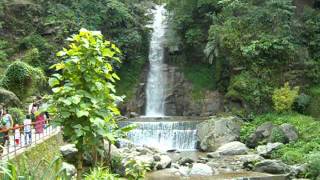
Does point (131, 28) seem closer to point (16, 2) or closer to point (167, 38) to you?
point (167, 38)

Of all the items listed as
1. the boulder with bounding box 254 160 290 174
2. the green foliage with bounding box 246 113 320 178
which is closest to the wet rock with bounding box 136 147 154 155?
the boulder with bounding box 254 160 290 174

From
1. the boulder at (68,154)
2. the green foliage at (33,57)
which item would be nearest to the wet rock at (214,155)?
the boulder at (68,154)

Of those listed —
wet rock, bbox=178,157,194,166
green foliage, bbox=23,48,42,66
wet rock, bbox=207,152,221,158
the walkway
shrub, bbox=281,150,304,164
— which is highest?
green foliage, bbox=23,48,42,66

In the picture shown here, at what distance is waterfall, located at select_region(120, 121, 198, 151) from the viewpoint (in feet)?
79.8

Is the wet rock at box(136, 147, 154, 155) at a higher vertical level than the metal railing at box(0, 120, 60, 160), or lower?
lower

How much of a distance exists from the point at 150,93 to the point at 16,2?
11424 millimetres

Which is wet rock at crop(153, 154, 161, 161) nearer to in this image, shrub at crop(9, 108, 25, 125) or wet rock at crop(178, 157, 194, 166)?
wet rock at crop(178, 157, 194, 166)

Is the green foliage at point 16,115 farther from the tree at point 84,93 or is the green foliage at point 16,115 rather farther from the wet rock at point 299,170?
the tree at point 84,93

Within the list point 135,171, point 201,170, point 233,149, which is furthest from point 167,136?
point 135,171

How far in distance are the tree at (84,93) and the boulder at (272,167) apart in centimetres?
1303

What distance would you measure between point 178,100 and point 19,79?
16.3 m

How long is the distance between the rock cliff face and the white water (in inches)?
13.1

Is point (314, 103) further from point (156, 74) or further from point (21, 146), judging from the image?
point (21, 146)

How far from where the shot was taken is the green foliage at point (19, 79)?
18.4 m
